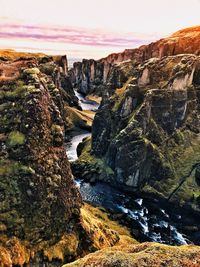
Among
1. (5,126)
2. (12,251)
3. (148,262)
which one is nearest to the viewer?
(148,262)

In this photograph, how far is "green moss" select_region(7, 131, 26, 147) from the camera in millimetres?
77125

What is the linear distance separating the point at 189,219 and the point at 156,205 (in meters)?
13.0

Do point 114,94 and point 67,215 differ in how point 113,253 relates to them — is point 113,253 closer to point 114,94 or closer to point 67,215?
point 67,215

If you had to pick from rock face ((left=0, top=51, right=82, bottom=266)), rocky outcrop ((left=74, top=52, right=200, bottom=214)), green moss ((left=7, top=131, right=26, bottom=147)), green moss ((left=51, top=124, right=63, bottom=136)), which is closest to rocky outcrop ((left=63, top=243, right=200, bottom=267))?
rock face ((left=0, top=51, right=82, bottom=266))

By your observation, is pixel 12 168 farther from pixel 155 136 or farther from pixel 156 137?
pixel 156 137

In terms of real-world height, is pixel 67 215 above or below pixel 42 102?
below

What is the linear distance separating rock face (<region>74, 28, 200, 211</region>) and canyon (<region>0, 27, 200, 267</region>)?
383mm

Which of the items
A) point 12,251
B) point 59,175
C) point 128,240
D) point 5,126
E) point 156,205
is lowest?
point 156,205

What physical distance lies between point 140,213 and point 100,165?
39.3 metres

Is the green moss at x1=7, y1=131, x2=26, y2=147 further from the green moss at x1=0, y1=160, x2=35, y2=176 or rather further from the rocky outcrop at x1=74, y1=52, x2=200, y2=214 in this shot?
the rocky outcrop at x1=74, y1=52, x2=200, y2=214

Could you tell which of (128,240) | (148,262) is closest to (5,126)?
(128,240)

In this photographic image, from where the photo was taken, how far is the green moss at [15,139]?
3036 inches

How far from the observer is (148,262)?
34438mm

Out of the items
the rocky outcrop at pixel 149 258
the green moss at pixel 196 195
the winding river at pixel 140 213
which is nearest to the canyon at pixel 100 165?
the rocky outcrop at pixel 149 258
